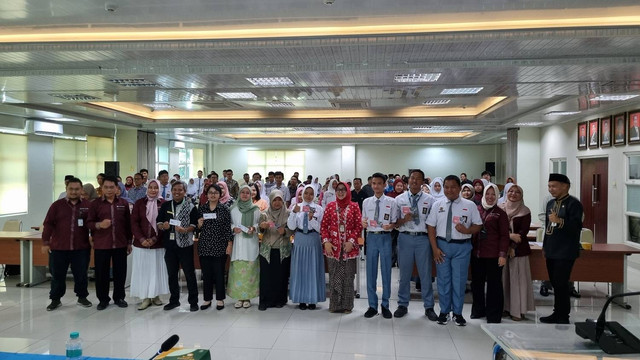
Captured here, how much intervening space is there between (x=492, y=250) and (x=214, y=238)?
10.6 ft

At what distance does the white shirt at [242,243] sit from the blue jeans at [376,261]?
4.66 ft

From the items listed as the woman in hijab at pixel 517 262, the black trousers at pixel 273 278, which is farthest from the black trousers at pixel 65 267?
the woman in hijab at pixel 517 262

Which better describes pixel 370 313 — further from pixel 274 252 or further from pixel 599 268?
pixel 599 268

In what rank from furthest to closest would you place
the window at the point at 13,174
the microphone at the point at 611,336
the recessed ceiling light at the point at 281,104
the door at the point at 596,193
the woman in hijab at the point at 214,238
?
the window at the point at 13,174
the door at the point at 596,193
the recessed ceiling light at the point at 281,104
the woman in hijab at the point at 214,238
the microphone at the point at 611,336

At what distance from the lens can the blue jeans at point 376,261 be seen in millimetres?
5133

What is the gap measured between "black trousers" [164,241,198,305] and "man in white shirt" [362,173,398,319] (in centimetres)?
215

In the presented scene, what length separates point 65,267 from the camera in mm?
5496

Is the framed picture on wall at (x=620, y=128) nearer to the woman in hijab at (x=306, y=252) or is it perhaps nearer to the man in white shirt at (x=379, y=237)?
the man in white shirt at (x=379, y=237)

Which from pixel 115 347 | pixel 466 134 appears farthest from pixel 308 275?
pixel 466 134

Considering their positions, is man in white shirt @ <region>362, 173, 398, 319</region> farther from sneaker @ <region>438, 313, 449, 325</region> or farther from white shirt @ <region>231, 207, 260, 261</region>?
white shirt @ <region>231, 207, 260, 261</region>

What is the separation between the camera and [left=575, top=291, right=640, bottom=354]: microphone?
2.04 meters

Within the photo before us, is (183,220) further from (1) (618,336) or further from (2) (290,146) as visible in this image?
(2) (290,146)

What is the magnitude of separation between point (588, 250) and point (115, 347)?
223 inches

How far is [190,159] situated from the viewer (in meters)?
21.4
